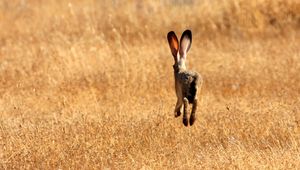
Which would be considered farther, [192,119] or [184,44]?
[184,44]

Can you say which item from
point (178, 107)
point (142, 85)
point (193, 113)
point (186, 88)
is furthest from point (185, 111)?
point (142, 85)

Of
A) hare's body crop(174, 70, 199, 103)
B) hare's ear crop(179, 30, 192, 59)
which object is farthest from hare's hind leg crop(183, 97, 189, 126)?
hare's ear crop(179, 30, 192, 59)

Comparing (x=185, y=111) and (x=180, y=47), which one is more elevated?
(x=180, y=47)

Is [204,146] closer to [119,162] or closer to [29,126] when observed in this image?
[119,162]

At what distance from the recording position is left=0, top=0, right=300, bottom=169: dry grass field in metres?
9.11

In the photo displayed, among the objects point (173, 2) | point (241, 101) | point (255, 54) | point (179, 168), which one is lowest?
point (179, 168)

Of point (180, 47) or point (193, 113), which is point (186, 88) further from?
point (180, 47)

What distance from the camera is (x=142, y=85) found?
13.4 metres

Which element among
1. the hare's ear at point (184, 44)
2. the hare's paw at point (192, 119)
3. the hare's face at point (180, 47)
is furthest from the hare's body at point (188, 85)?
the hare's ear at point (184, 44)

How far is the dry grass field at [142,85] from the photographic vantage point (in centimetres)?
911

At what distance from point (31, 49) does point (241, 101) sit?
5.31 meters

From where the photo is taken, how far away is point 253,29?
18469 mm

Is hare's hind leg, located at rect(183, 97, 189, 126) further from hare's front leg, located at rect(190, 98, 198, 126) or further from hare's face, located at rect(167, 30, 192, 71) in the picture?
hare's face, located at rect(167, 30, 192, 71)

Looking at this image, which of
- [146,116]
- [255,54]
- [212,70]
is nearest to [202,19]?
[255,54]
